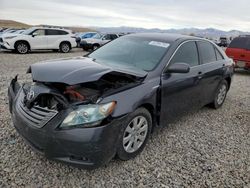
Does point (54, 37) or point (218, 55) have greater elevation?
point (218, 55)

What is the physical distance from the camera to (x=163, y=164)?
3.28 meters

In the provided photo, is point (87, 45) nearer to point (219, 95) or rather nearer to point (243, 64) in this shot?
point (243, 64)

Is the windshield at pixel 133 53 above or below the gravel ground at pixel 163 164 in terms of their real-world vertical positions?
above

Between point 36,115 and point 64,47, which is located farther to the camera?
point 64,47

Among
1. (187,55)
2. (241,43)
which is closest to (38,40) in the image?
(241,43)

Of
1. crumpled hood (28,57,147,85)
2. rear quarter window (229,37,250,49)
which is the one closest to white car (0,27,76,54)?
rear quarter window (229,37,250,49)

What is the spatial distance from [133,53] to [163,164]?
69.3 inches

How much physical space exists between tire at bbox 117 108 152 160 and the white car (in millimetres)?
13835

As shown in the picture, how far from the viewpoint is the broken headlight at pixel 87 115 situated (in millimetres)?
2643

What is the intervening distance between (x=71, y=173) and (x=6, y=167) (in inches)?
30.7

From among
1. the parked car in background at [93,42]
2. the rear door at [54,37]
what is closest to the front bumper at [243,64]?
the parked car in background at [93,42]

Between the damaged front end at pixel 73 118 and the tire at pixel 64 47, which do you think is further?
the tire at pixel 64 47

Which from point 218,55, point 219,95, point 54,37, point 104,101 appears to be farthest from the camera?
point 54,37

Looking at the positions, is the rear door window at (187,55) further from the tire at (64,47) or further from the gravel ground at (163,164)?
the tire at (64,47)
